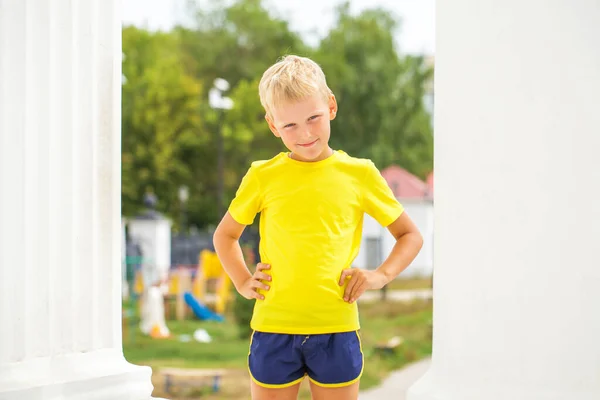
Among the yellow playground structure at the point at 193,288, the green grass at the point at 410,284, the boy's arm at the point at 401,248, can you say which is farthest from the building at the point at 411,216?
the boy's arm at the point at 401,248

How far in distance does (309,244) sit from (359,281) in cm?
14

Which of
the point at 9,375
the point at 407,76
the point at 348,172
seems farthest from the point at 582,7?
the point at 407,76

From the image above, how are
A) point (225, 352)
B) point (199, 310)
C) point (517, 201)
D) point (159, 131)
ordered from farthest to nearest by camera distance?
point (159, 131) < point (199, 310) < point (225, 352) < point (517, 201)

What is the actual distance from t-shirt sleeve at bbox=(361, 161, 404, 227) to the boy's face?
0.42 ft

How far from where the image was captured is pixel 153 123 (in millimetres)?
18094

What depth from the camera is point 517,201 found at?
152 centimetres

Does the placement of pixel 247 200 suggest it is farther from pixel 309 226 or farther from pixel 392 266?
pixel 392 266

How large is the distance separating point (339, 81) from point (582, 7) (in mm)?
17235

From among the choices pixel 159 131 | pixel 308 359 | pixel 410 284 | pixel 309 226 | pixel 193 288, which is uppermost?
pixel 159 131

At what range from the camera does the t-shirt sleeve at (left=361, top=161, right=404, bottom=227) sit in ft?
5.40

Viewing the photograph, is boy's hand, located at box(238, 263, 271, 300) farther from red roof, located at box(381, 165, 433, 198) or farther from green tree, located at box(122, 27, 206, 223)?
green tree, located at box(122, 27, 206, 223)

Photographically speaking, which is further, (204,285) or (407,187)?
(407,187)

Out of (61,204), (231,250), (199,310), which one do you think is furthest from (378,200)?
(199,310)

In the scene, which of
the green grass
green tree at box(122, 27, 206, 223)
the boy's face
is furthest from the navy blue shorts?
green tree at box(122, 27, 206, 223)
